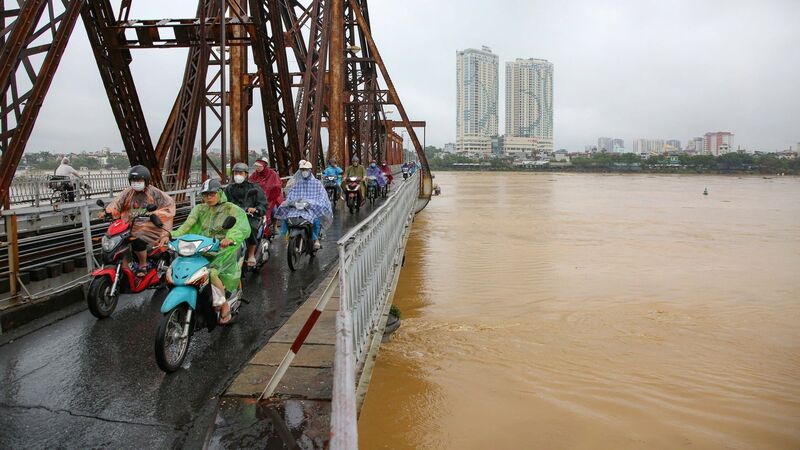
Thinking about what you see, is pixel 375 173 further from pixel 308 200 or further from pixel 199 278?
pixel 199 278

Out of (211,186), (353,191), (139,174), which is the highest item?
(139,174)

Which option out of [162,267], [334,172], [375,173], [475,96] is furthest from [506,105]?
[162,267]

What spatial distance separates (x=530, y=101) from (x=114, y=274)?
7321 inches

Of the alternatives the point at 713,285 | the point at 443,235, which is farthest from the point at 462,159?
the point at 713,285

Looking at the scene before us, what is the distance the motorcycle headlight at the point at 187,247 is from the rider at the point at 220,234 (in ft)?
0.76

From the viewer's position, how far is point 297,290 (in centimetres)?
647

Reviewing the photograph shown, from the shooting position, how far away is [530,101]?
181500 millimetres

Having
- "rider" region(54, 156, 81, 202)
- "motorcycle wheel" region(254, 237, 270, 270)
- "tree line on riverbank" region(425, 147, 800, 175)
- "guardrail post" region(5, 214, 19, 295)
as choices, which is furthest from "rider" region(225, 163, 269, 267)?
"tree line on riverbank" region(425, 147, 800, 175)

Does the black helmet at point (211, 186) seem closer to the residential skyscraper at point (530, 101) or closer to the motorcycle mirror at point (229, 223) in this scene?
the motorcycle mirror at point (229, 223)

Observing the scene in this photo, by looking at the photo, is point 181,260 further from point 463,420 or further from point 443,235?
point 443,235

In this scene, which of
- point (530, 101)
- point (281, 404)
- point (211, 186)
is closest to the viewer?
point (281, 404)

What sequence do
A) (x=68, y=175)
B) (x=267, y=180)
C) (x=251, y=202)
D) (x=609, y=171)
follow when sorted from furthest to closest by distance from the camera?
(x=609, y=171)
(x=68, y=175)
(x=267, y=180)
(x=251, y=202)

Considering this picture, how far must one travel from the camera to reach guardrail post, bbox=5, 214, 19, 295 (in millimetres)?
4973

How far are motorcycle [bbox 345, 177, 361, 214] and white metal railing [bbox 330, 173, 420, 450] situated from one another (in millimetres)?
6562
